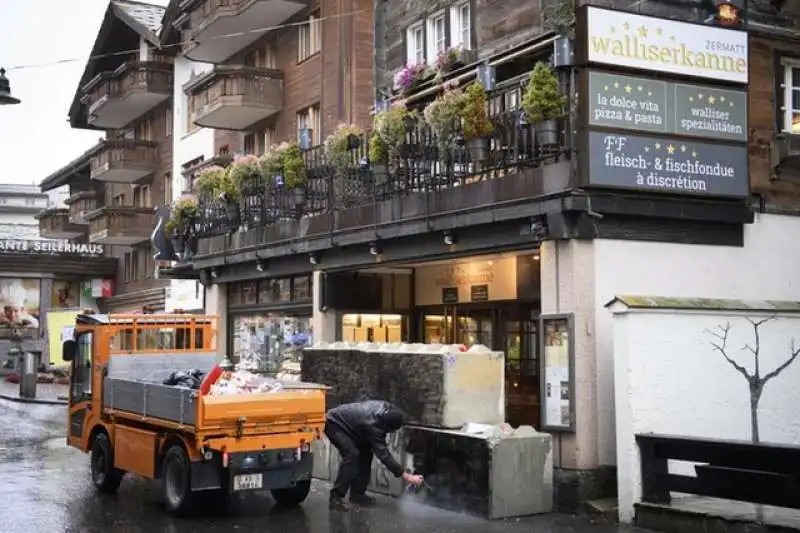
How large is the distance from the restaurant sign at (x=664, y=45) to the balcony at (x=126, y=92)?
29.4m

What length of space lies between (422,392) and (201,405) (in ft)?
10.4

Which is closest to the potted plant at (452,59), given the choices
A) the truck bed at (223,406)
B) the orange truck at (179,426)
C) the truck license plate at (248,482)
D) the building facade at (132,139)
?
the orange truck at (179,426)

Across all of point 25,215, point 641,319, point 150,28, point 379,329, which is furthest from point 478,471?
point 25,215

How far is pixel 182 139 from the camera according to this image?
38219 mm

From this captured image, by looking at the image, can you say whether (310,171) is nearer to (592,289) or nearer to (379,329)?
(379,329)

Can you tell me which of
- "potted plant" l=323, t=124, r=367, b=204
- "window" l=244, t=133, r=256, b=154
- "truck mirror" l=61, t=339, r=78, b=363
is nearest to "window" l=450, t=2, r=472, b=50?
"potted plant" l=323, t=124, r=367, b=204

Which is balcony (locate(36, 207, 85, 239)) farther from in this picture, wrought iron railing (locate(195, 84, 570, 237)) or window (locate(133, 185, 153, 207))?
wrought iron railing (locate(195, 84, 570, 237))

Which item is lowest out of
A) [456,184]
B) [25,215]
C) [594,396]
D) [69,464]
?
[69,464]

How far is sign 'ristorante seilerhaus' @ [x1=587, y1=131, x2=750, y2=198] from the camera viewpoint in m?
13.2

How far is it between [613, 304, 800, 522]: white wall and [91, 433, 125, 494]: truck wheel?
689cm

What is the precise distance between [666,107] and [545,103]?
1605 millimetres

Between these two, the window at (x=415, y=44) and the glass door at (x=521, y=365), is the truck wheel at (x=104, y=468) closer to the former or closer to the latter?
the glass door at (x=521, y=365)

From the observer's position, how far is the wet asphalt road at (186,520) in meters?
11.9

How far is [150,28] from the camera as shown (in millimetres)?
41344
